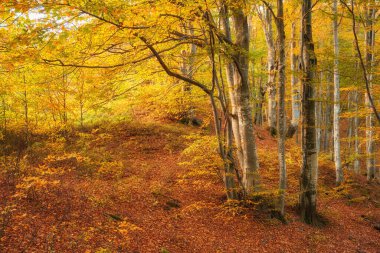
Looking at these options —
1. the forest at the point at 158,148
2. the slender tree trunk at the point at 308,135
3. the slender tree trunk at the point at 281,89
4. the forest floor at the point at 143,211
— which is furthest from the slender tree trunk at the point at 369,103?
the slender tree trunk at the point at 281,89

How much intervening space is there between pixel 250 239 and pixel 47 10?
6127mm

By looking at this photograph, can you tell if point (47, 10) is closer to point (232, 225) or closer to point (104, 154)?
point (232, 225)

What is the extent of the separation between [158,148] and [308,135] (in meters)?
6.31

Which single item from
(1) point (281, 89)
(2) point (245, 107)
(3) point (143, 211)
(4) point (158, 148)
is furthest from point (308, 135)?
(4) point (158, 148)

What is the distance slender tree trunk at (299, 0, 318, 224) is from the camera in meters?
7.36

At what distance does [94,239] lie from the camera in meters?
4.83

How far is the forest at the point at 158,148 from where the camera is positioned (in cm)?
450

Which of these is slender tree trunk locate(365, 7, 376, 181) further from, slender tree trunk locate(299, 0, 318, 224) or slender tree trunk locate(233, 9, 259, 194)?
slender tree trunk locate(233, 9, 259, 194)

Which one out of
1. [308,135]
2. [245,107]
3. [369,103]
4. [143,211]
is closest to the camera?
[143,211]

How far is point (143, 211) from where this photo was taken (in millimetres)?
6828

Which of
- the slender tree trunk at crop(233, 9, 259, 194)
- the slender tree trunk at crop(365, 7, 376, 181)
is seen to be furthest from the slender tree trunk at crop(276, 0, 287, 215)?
the slender tree trunk at crop(365, 7, 376, 181)

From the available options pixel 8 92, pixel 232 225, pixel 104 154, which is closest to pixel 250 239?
pixel 232 225

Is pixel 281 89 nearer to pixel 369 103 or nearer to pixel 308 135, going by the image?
pixel 308 135

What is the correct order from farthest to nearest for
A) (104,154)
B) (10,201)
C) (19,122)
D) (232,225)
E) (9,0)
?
(104,154) < (19,122) < (232,225) < (10,201) < (9,0)
